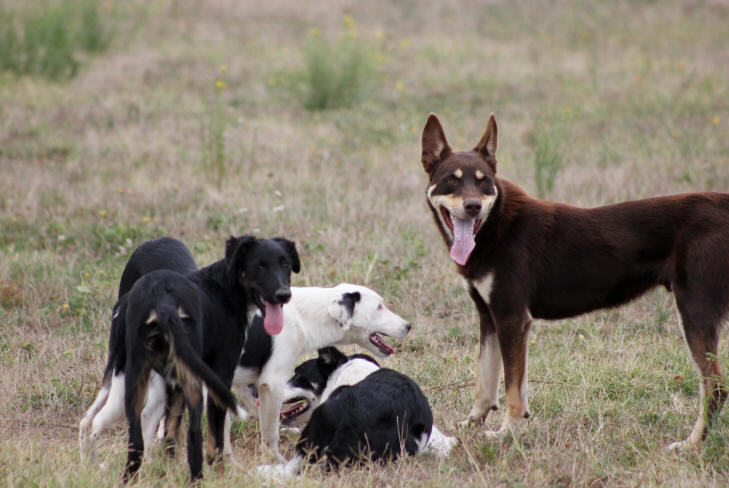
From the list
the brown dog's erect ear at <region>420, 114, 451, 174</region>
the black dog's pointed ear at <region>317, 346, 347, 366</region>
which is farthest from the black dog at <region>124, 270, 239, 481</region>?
the brown dog's erect ear at <region>420, 114, 451, 174</region>

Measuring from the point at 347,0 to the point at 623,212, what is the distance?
17860 millimetres

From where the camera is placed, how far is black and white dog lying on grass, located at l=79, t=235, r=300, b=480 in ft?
14.4

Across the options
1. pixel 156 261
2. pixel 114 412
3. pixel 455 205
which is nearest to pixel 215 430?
pixel 114 412

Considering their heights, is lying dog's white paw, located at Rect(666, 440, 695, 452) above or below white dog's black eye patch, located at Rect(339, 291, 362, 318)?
below

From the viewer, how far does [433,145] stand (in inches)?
205

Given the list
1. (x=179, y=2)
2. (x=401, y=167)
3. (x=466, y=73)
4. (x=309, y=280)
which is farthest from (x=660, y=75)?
(x=179, y=2)

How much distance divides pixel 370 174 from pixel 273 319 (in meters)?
6.02

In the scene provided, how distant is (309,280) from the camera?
7.41 meters

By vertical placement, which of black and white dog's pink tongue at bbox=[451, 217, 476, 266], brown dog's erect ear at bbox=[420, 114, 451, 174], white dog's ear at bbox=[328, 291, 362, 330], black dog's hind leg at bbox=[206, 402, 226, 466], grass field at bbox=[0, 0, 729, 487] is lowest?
grass field at bbox=[0, 0, 729, 487]

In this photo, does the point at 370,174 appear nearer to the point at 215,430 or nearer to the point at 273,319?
the point at 273,319

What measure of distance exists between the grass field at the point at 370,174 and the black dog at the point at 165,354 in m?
0.26

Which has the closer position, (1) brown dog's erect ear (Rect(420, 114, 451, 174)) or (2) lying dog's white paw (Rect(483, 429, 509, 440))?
(2) lying dog's white paw (Rect(483, 429, 509, 440))

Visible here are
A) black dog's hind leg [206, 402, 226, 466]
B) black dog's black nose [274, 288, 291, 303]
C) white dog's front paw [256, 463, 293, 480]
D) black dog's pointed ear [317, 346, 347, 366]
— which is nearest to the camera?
white dog's front paw [256, 463, 293, 480]

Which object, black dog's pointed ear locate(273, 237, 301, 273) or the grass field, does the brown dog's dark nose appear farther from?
the grass field
